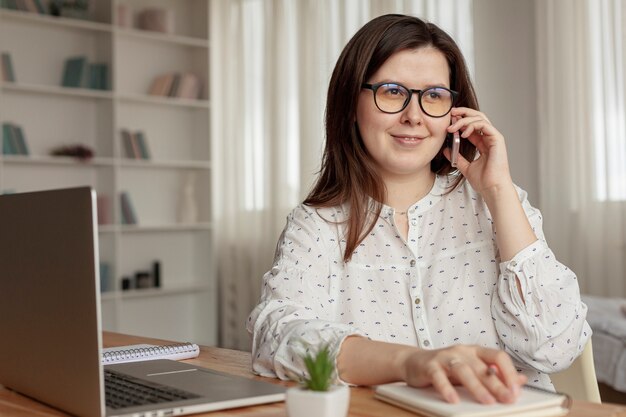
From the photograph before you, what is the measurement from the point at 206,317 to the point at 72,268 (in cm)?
518

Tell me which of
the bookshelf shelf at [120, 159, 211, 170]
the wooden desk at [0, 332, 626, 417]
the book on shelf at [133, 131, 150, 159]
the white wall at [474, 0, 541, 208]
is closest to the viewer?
the wooden desk at [0, 332, 626, 417]

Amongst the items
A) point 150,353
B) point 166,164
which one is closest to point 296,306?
point 150,353

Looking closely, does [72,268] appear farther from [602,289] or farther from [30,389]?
[602,289]

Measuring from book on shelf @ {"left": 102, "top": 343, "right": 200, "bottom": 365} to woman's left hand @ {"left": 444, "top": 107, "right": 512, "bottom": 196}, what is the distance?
24.4 inches

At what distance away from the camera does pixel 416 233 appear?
175 cm

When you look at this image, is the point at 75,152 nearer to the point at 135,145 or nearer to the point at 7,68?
the point at 135,145

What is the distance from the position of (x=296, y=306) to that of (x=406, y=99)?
455 mm

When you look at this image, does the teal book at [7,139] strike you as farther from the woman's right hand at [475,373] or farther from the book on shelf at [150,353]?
the woman's right hand at [475,373]

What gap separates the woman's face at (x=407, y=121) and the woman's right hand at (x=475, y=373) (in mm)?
636

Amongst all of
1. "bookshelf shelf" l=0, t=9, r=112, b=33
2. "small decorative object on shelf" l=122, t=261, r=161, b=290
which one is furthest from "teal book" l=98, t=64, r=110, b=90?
"small decorative object on shelf" l=122, t=261, r=161, b=290

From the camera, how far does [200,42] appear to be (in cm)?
607

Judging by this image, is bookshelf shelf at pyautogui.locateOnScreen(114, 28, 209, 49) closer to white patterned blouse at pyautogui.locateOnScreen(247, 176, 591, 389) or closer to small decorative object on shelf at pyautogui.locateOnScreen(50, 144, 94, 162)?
small decorative object on shelf at pyautogui.locateOnScreen(50, 144, 94, 162)

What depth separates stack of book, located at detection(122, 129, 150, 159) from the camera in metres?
Result: 5.73

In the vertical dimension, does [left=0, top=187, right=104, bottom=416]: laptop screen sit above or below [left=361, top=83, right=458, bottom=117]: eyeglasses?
below
